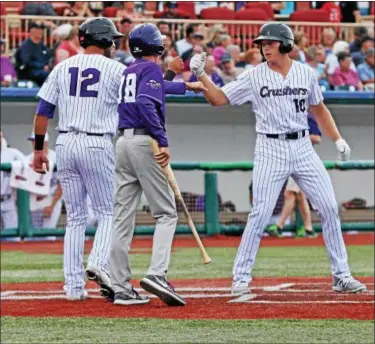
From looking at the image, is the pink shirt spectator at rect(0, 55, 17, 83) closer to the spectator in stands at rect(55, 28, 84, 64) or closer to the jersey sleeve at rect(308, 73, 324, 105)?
the spectator in stands at rect(55, 28, 84, 64)

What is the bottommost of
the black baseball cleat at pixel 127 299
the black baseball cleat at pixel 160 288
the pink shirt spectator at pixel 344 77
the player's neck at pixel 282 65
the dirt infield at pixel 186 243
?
the dirt infield at pixel 186 243

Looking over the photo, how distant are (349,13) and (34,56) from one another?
6.77 meters

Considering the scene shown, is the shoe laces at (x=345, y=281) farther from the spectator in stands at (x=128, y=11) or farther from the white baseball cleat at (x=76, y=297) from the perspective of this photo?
the spectator in stands at (x=128, y=11)

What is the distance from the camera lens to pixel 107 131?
26.0ft

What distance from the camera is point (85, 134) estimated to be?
25.8 feet

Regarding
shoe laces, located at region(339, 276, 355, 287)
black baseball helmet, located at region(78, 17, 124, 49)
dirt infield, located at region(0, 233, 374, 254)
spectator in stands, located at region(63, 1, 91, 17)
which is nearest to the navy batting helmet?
black baseball helmet, located at region(78, 17, 124, 49)

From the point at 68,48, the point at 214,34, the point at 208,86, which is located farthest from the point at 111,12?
the point at 208,86

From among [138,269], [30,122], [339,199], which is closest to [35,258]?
[138,269]

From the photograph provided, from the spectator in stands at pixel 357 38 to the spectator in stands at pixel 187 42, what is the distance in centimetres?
323

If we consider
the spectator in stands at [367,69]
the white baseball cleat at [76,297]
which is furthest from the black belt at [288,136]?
the spectator in stands at [367,69]

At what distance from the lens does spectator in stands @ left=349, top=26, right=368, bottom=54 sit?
20.0 meters

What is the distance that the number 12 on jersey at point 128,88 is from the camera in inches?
293

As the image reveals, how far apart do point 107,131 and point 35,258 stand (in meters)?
5.60

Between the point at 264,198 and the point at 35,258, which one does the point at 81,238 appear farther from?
the point at 35,258
